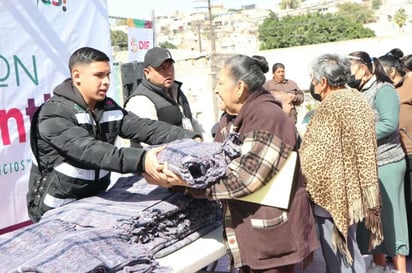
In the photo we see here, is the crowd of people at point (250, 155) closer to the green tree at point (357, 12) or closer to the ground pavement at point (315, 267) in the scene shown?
the ground pavement at point (315, 267)

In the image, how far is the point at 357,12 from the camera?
77.1 m

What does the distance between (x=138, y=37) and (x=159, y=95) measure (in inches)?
180

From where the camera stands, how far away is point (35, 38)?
3.00 m

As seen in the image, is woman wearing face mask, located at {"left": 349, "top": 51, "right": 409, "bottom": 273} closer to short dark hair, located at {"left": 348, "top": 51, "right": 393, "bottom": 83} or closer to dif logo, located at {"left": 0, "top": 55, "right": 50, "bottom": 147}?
short dark hair, located at {"left": 348, "top": 51, "right": 393, "bottom": 83}

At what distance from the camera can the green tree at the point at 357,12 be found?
6888 centimetres

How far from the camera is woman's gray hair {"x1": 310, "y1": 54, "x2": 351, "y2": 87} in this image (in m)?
→ 2.71

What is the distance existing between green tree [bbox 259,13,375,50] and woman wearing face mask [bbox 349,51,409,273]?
46015 millimetres

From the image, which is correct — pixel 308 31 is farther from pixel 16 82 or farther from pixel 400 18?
pixel 16 82

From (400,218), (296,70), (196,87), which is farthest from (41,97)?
(296,70)

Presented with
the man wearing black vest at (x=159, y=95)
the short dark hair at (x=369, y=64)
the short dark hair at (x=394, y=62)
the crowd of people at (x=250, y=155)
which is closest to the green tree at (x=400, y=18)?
the short dark hair at (x=394, y=62)

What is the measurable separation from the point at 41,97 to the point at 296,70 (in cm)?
2561

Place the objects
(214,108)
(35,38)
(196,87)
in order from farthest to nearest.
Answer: (196,87)
(214,108)
(35,38)

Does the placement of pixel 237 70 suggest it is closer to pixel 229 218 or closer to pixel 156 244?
pixel 229 218

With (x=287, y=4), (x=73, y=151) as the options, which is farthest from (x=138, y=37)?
(x=287, y=4)
